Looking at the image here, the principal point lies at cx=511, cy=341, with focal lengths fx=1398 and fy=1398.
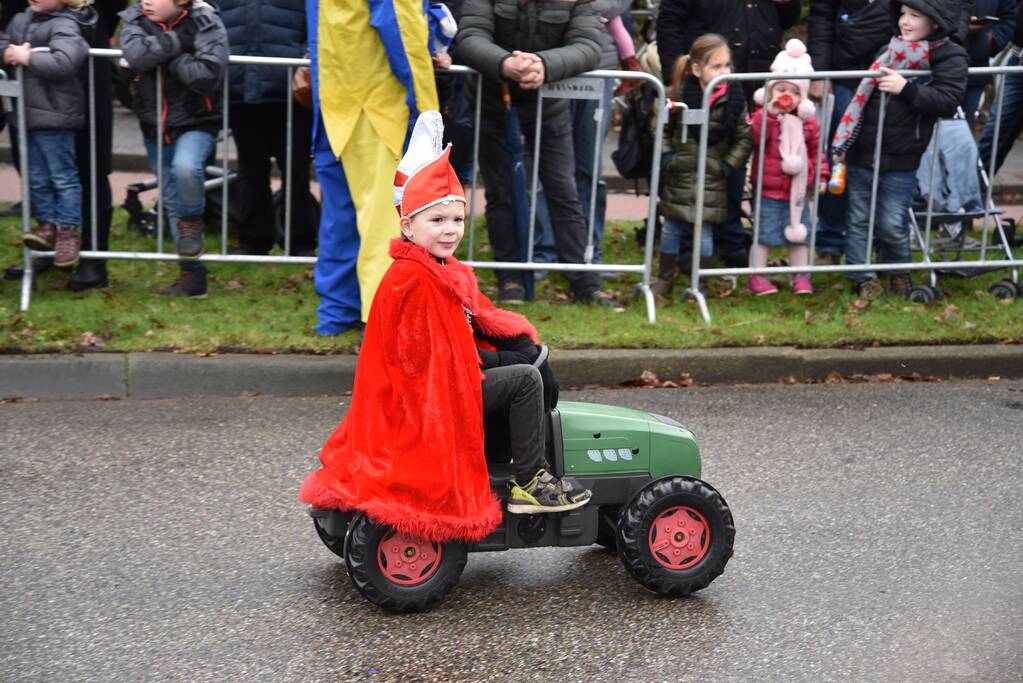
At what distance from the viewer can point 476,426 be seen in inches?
175

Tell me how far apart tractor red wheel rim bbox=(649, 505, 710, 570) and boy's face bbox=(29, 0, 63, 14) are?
4.90 meters

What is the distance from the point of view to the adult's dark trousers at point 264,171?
28.3ft

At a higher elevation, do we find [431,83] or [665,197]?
[431,83]

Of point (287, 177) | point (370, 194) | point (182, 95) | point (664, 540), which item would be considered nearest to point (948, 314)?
point (370, 194)

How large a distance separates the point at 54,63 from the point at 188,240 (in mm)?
1205

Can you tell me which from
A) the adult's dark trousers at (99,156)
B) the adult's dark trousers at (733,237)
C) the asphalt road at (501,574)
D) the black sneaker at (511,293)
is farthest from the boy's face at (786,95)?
the adult's dark trousers at (99,156)

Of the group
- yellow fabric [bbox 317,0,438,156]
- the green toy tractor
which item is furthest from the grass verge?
the green toy tractor

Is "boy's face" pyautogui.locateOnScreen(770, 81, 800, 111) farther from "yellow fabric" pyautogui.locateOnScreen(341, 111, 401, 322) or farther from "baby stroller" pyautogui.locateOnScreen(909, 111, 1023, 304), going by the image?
"yellow fabric" pyautogui.locateOnScreen(341, 111, 401, 322)

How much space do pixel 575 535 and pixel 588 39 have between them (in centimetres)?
399

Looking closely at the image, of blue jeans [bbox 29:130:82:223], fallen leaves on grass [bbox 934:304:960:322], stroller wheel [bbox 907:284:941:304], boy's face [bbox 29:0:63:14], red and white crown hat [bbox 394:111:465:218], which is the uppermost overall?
boy's face [bbox 29:0:63:14]

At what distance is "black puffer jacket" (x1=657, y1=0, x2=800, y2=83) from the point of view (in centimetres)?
895

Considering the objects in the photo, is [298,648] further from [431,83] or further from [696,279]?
[696,279]

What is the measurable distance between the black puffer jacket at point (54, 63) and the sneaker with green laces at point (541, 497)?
171 inches

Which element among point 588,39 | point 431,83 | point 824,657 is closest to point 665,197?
point 588,39
